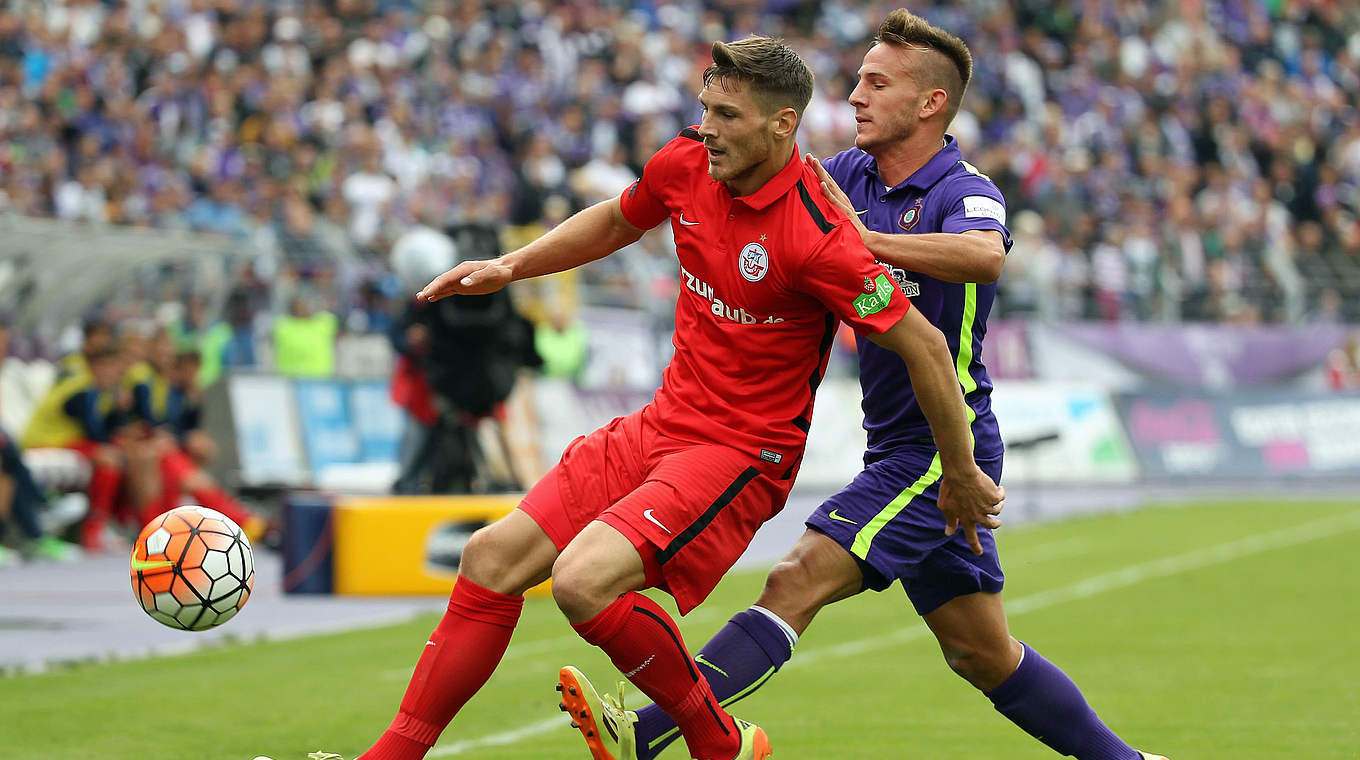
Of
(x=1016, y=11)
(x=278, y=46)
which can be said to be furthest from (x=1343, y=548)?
(x=1016, y=11)

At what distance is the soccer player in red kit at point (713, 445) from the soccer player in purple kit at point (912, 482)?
0.16m

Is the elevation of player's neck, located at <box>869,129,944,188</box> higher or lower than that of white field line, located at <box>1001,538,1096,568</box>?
higher

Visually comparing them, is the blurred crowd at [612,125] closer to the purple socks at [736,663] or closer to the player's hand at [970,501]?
the purple socks at [736,663]

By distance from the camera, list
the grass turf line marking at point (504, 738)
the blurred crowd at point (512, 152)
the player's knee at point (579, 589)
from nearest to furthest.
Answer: the player's knee at point (579, 589)
the grass turf line marking at point (504, 738)
the blurred crowd at point (512, 152)

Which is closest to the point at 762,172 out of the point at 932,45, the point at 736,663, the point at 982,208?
the point at 982,208

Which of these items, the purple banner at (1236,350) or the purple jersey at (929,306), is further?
the purple banner at (1236,350)

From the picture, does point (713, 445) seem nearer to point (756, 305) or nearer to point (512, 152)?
point (756, 305)

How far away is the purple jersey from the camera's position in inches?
215

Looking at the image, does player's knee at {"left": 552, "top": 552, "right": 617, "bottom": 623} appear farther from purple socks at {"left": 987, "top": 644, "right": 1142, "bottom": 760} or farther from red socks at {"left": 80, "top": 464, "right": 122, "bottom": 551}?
red socks at {"left": 80, "top": 464, "right": 122, "bottom": 551}

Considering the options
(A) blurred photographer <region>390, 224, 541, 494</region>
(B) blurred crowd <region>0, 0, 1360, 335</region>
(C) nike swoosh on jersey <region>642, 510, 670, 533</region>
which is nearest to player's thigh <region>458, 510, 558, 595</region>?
(C) nike swoosh on jersey <region>642, 510, 670, 533</region>

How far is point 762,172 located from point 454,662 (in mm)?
1674

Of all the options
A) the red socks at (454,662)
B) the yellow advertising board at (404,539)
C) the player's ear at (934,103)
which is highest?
the player's ear at (934,103)

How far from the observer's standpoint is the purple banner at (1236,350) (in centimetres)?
2570

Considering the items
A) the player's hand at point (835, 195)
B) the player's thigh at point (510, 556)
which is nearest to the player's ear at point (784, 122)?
the player's hand at point (835, 195)
